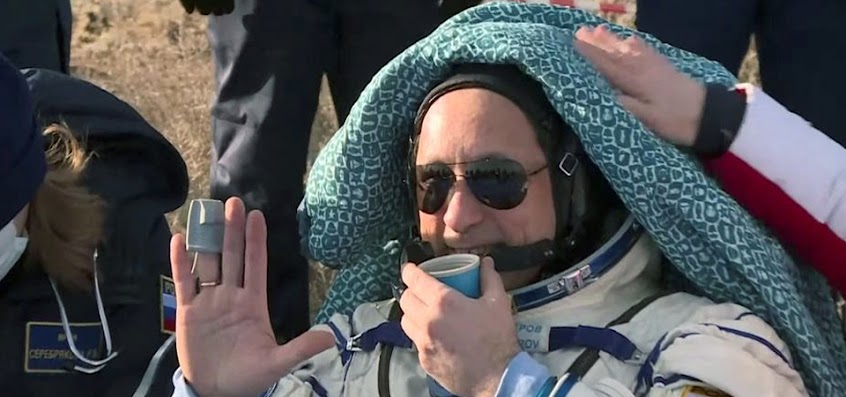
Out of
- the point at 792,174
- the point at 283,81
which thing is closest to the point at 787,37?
the point at 792,174

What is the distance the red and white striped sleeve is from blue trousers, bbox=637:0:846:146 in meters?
0.90

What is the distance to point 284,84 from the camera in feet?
10.7

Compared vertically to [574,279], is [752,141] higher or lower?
higher

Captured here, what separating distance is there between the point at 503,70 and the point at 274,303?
1.42 meters

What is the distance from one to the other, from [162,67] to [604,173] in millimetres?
3709

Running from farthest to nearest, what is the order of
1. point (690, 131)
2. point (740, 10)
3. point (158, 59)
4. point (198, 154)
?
point (158, 59) → point (198, 154) → point (740, 10) → point (690, 131)

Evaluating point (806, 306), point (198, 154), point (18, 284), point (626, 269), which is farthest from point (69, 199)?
point (198, 154)

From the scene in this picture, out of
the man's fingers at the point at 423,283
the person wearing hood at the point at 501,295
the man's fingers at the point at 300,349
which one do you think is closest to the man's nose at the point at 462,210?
the person wearing hood at the point at 501,295

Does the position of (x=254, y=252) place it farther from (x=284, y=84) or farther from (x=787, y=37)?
(x=787, y=37)

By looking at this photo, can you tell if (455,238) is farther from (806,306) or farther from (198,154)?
(198,154)

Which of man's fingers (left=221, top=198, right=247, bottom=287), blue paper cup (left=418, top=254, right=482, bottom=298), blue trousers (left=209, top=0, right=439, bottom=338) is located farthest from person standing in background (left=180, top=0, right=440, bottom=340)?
blue paper cup (left=418, top=254, right=482, bottom=298)

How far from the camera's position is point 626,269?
2.21 metres

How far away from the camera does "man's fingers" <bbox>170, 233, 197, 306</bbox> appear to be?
209cm

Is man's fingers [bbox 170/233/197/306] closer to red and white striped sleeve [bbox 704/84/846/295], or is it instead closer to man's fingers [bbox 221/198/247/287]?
man's fingers [bbox 221/198/247/287]
